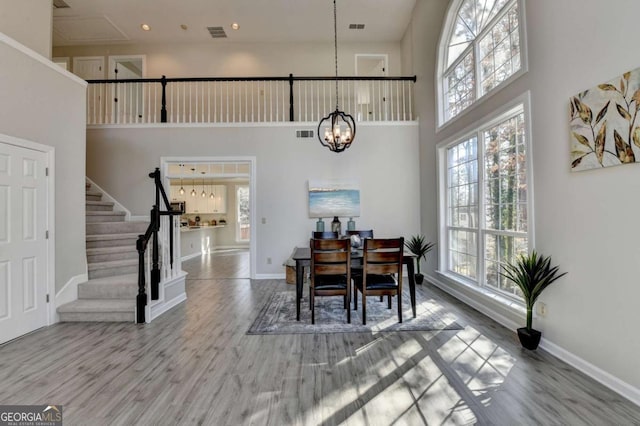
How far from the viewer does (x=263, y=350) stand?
2.74 meters

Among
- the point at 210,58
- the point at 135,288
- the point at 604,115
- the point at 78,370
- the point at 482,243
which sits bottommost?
the point at 78,370

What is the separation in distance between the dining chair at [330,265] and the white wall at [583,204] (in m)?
1.80

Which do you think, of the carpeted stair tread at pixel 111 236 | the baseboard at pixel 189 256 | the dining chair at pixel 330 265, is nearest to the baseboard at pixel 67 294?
the carpeted stair tread at pixel 111 236

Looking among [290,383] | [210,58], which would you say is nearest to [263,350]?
[290,383]

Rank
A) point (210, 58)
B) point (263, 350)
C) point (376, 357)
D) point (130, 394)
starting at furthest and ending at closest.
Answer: point (210, 58) → point (263, 350) → point (376, 357) → point (130, 394)

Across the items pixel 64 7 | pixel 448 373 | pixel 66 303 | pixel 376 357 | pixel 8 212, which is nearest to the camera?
pixel 448 373

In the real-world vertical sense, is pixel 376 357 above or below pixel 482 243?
below

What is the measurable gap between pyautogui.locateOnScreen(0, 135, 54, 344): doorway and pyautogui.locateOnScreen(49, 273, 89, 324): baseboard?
71 mm

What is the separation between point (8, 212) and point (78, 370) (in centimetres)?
192

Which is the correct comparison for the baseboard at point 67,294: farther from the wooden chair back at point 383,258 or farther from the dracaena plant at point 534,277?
the dracaena plant at point 534,277

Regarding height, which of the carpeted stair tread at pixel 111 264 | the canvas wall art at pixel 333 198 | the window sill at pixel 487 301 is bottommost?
the window sill at pixel 487 301

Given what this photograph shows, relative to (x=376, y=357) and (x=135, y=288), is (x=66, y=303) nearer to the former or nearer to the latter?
(x=135, y=288)

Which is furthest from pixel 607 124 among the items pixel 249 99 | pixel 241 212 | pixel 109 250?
pixel 241 212

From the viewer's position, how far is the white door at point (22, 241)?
3.03 meters
